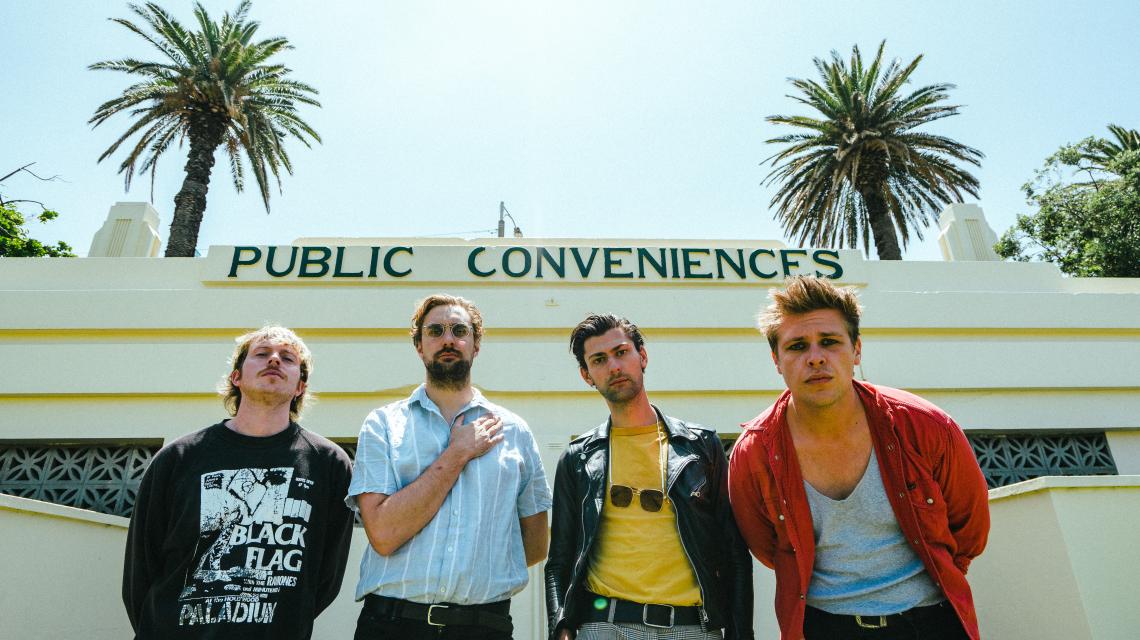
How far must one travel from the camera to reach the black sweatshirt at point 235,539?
103 inches

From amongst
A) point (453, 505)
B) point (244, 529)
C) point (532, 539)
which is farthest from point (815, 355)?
point (244, 529)

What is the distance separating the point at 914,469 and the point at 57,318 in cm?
804

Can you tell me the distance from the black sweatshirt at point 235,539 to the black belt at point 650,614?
4.37 feet

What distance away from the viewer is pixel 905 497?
257cm

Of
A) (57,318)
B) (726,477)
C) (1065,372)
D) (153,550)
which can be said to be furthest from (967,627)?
(57,318)

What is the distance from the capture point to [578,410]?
6.69 m

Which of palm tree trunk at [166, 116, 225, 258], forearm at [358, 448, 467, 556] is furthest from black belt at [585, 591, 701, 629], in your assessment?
palm tree trunk at [166, 116, 225, 258]

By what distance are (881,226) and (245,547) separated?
14.4 metres

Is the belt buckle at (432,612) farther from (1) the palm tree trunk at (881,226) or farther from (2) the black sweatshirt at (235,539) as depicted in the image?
(1) the palm tree trunk at (881,226)

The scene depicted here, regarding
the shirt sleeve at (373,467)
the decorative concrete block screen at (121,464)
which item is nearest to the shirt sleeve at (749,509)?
the shirt sleeve at (373,467)

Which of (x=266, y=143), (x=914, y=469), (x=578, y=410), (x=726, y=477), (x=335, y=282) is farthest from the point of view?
(x=266, y=143)

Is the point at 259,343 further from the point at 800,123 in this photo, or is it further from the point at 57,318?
the point at 800,123

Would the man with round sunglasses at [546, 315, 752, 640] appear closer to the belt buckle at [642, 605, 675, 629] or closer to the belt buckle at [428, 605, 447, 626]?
the belt buckle at [642, 605, 675, 629]

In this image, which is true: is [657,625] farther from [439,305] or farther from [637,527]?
[439,305]
